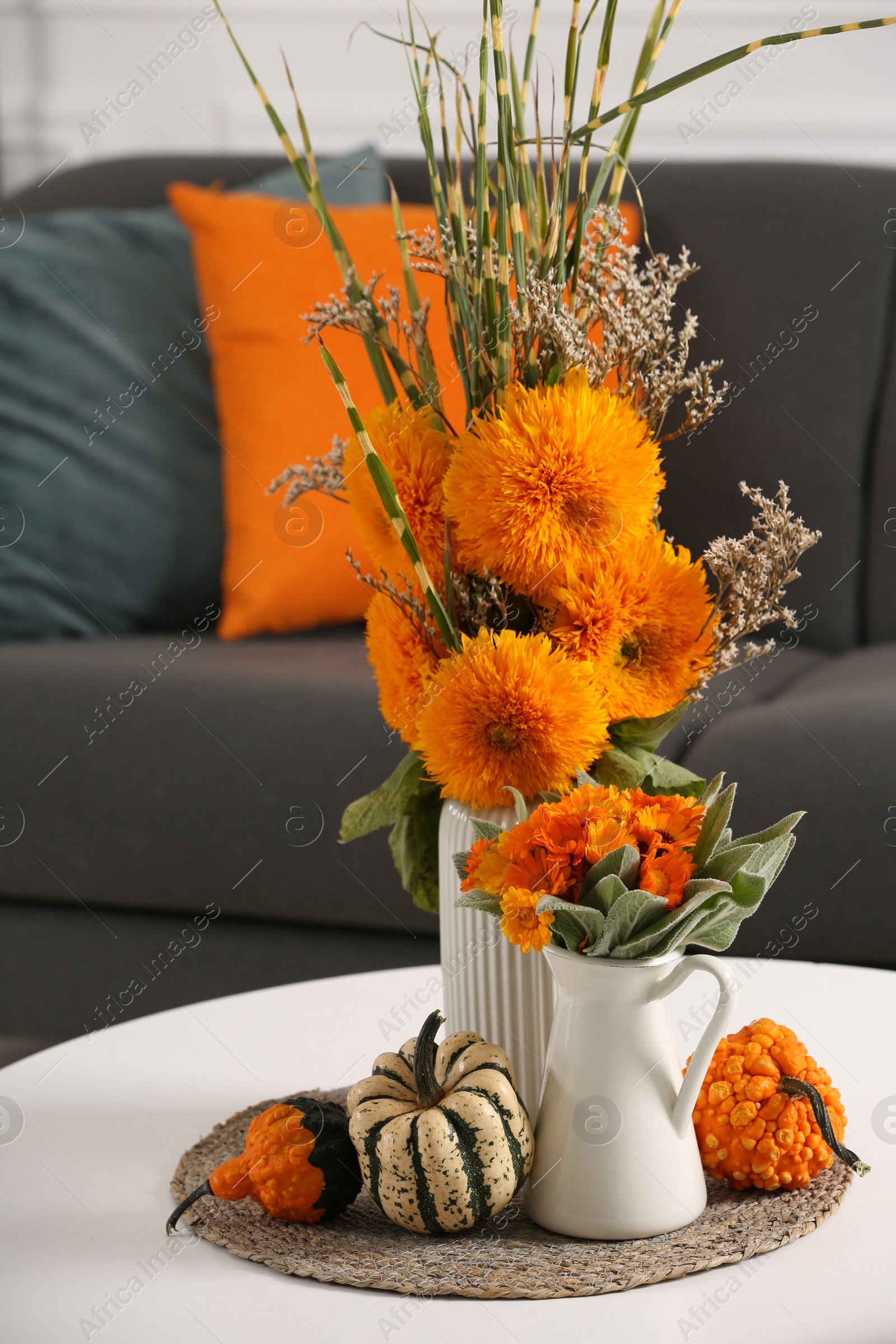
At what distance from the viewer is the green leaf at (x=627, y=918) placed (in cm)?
54

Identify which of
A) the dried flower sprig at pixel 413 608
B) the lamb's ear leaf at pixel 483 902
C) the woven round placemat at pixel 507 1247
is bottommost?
the woven round placemat at pixel 507 1247

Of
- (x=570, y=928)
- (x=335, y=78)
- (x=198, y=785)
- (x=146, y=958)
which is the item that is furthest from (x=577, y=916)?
(x=335, y=78)

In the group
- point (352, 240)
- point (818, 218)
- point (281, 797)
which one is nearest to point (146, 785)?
point (281, 797)

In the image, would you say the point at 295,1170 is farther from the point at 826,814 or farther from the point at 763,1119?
the point at 826,814

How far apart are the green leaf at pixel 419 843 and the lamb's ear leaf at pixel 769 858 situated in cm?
22

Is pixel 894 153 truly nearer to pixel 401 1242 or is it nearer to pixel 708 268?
pixel 708 268

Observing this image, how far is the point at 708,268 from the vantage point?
1.92 m

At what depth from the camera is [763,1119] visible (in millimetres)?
624

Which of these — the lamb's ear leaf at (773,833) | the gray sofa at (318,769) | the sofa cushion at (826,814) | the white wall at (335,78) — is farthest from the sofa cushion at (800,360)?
the lamb's ear leaf at (773,833)

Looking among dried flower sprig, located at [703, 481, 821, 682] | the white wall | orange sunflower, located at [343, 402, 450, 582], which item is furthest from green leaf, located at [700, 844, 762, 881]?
the white wall

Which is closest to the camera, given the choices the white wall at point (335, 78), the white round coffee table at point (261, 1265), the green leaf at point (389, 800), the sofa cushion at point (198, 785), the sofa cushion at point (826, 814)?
the white round coffee table at point (261, 1265)

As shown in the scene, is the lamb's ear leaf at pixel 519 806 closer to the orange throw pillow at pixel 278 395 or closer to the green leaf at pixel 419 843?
the green leaf at pixel 419 843

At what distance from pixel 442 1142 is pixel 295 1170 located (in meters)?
0.09

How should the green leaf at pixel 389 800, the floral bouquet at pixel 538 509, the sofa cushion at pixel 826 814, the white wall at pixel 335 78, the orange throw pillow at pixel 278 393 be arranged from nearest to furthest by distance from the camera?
the floral bouquet at pixel 538 509
the green leaf at pixel 389 800
the sofa cushion at pixel 826 814
the orange throw pillow at pixel 278 393
the white wall at pixel 335 78
